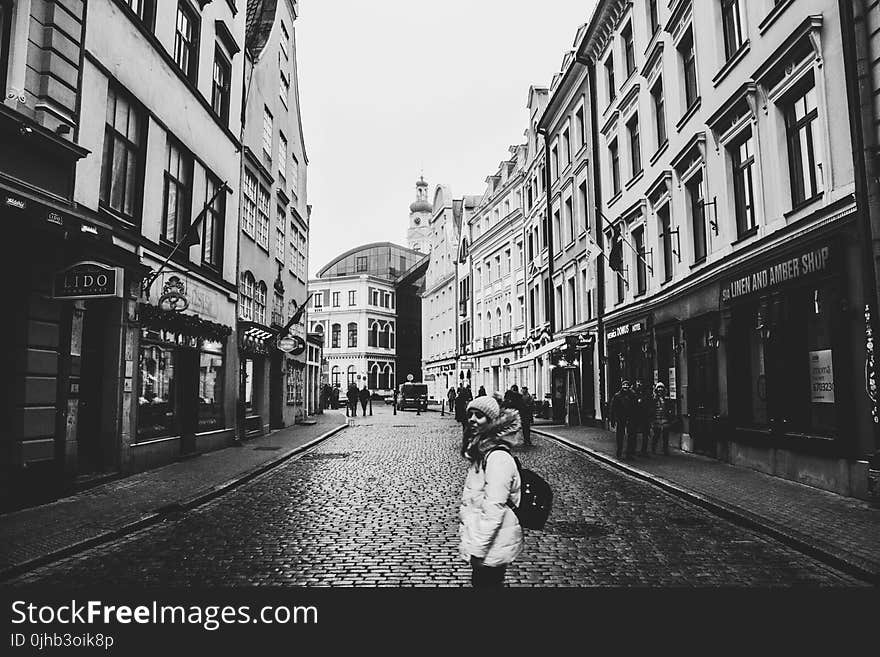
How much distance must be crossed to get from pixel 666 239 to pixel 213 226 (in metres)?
12.7

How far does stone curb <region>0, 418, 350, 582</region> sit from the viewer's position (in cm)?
651

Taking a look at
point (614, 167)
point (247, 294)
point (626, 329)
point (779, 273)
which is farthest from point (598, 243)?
point (779, 273)

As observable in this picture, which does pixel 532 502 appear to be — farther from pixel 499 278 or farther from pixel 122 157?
pixel 499 278

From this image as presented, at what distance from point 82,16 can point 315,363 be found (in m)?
29.4

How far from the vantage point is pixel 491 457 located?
415 centimetres

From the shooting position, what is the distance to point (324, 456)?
1697 centimetres

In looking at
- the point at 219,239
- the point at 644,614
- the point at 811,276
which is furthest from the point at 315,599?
the point at 219,239

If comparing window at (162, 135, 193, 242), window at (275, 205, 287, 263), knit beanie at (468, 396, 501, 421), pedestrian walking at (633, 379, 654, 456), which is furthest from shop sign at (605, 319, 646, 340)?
knit beanie at (468, 396, 501, 421)

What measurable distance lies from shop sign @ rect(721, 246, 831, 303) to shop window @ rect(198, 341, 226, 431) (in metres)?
12.4

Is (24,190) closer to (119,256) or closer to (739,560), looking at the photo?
(119,256)

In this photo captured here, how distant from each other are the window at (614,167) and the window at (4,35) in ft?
63.4

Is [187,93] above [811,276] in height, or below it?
above

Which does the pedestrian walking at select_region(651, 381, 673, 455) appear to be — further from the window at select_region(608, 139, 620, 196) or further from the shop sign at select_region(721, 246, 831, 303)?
the window at select_region(608, 139, 620, 196)

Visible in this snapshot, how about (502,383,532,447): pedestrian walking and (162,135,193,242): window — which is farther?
(502,383,532,447): pedestrian walking
